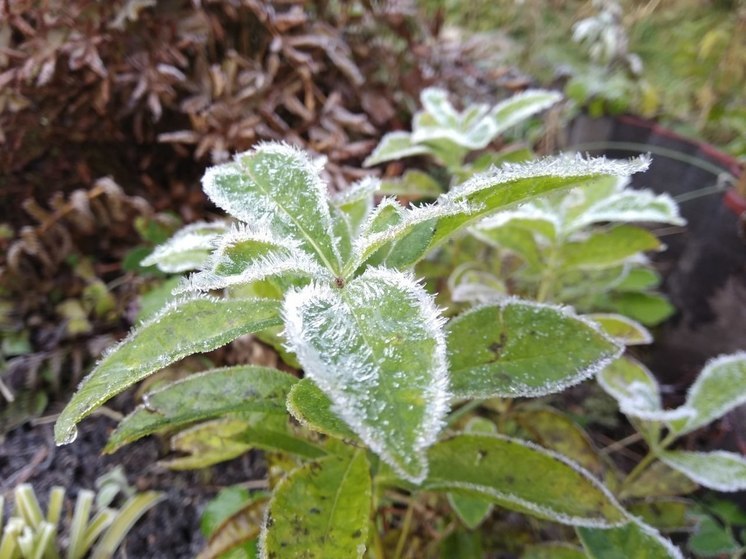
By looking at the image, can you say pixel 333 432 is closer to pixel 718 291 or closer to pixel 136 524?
pixel 136 524

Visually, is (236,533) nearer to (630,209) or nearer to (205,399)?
(205,399)

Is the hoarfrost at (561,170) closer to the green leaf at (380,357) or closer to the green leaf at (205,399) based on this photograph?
the green leaf at (380,357)

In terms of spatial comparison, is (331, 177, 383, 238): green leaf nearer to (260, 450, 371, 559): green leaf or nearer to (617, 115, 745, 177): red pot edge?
(260, 450, 371, 559): green leaf

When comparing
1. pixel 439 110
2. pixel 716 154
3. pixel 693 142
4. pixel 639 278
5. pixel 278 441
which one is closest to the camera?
pixel 278 441

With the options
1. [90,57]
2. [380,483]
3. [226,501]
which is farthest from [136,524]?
[90,57]

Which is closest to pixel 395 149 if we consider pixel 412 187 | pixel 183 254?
pixel 412 187

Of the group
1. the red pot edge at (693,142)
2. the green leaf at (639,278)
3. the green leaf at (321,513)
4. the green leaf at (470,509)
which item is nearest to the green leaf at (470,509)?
the green leaf at (470,509)
